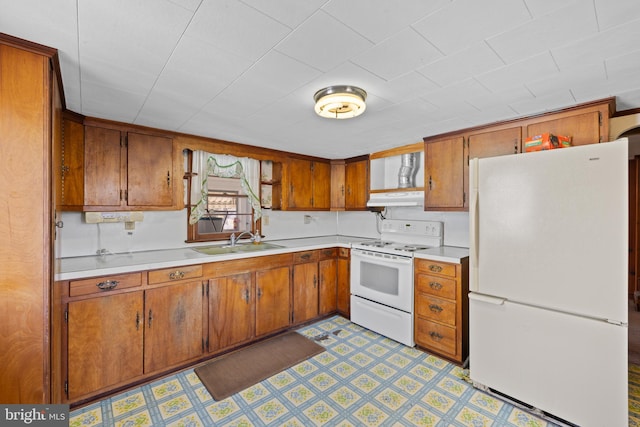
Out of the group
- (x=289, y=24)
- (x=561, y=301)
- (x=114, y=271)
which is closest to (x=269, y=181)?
(x=114, y=271)

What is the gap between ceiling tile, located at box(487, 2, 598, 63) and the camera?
115 cm

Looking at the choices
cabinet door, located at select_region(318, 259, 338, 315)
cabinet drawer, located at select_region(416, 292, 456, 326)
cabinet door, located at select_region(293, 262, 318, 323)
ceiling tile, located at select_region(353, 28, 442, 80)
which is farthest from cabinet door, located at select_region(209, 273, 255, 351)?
ceiling tile, located at select_region(353, 28, 442, 80)

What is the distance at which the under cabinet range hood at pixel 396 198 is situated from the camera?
3.20m

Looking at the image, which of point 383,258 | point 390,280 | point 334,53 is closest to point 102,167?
point 334,53

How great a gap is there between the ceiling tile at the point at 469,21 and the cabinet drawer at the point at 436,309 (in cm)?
214

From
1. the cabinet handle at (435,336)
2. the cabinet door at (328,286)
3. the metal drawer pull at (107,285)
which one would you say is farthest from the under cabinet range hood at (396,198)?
the metal drawer pull at (107,285)

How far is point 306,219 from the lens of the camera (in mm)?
4266

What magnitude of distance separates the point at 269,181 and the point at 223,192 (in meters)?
0.63

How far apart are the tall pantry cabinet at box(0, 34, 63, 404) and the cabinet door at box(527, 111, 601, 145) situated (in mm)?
3286

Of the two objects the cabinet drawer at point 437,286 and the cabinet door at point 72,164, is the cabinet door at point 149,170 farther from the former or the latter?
the cabinet drawer at point 437,286

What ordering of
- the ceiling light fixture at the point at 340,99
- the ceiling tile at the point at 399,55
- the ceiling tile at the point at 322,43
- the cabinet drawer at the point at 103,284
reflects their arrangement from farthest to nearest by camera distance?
the cabinet drawer at the point at 103,284 < the ceiling light fixture at the point at 340,99 < the ceiling tile at the point at 399,55 < the ceiling tile at the point at 322,43

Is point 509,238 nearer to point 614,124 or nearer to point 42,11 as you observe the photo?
point 614,124

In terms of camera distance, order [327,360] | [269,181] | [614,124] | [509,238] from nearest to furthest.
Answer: [509,238]
[614,124]
[327,360]
[269,181]

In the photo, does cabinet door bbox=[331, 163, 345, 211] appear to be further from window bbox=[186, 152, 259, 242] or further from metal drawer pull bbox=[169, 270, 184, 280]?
metal drawer pull bbox=[169, 270, 184, 280]
